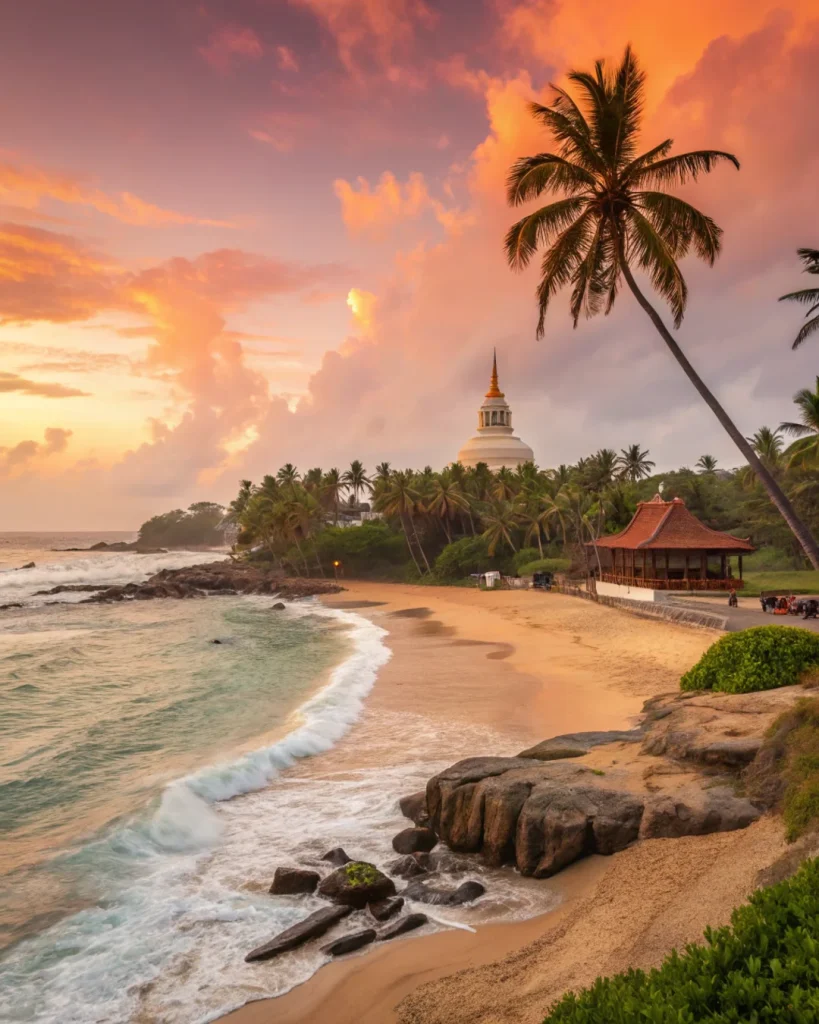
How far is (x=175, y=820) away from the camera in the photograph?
35.6 feet

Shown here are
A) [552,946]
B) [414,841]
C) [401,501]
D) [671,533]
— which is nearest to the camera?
[552,946]

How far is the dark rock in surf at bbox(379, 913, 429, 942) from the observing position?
23.7ft

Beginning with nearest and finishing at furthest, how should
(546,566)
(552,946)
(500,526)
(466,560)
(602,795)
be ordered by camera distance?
1. (552,946)
2. (602,795)
3. (546,566)
4. (500,526)
5. (466,560)

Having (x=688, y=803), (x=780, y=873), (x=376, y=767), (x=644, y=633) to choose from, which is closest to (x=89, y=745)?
(x=376, y=767)

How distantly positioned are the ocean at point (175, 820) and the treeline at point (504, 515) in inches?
1203

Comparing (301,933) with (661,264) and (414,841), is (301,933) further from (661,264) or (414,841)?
(661,264)

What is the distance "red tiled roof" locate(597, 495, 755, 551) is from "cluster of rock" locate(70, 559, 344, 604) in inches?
1140

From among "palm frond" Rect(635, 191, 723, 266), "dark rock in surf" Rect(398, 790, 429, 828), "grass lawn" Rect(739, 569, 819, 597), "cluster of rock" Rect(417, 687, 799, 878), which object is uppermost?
"palm frond" Rect(635, 191, 723, 266)

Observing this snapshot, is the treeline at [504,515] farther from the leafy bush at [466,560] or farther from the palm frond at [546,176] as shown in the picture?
the palm frond at [546,176]

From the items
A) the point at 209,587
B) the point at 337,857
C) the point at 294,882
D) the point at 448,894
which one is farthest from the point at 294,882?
the point at 209,587

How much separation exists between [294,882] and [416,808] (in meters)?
2.40

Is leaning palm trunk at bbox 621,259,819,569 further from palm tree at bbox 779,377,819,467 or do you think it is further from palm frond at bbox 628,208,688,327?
palm tree at bbox 779,377,819,467

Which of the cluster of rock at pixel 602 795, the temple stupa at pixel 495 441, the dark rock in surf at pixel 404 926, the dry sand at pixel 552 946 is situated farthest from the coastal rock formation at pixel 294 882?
the temple stupa at pixel 495 441

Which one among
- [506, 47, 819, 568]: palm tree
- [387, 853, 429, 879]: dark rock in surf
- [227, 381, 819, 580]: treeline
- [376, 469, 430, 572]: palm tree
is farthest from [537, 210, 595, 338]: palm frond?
[376, 469, 430, 572]: palm tree
